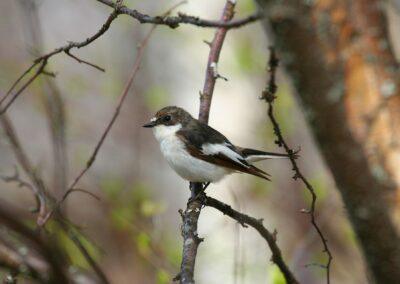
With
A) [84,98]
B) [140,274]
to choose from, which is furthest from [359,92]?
[84,98]

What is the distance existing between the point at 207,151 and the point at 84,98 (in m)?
6.43

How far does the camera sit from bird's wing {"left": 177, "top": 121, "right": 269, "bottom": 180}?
4.61m

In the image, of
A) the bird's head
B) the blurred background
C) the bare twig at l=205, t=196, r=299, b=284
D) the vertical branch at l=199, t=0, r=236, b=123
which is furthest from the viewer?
the blurred background

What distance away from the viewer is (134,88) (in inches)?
405

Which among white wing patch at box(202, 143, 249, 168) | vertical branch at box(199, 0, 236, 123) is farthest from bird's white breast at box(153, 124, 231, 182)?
vertical branch at box(199, 0, 236, 123)

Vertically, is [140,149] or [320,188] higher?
[140,149]

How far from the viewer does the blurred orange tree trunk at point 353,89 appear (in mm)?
1298

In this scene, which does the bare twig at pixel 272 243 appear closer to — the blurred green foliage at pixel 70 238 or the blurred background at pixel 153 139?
the blurred green foliage at pixel 70 238

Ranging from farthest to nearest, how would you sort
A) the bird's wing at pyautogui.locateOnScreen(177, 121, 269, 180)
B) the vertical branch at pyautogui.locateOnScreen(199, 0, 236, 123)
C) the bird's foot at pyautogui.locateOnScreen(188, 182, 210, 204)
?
the bird's wing at pyautogui.locateOnScreen(177, 121, 269, 180)
the vertical branch at pyautogui.locateOnScreen(199, 0, 236, 123)
the bird's foot at pyautogui.locateOnScreen(188, 182, 210, 204)

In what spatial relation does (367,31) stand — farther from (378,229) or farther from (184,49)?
(184,49)

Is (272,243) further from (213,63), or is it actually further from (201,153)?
(201,153)

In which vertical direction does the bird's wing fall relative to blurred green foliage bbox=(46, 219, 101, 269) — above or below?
above

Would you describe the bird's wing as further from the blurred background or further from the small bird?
the blurred background

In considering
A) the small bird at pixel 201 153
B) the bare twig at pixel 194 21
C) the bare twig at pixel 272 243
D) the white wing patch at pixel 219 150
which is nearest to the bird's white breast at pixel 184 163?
the small bird at pixel 201 153
